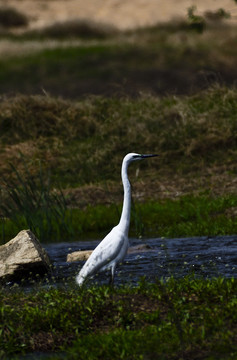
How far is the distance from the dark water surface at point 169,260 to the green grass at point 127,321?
3.75 ft

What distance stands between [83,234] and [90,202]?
2.18 m

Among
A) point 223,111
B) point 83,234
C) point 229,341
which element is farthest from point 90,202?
point 229,341

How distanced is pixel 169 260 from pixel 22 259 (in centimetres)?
235

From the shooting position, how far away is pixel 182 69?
50.2m

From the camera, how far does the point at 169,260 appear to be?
1317 centimetres

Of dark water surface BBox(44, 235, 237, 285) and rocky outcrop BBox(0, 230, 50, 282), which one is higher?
rocky outcrop BBox(0, 230, 50, 282)

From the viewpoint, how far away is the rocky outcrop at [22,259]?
12227 mm

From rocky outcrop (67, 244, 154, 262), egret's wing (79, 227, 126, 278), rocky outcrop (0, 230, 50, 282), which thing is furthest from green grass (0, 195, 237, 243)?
egret's wing (79, 227, 126, 278)

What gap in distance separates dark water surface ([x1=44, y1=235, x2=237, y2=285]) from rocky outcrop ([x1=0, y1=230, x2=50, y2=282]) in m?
0.35

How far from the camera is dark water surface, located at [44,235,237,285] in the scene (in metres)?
11.6

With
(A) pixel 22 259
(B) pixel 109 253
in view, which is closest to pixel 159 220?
(A) pixel 22 259

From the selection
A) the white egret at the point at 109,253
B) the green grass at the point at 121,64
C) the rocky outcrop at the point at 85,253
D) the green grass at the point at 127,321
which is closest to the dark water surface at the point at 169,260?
the rocky outcrop at the point at 85,253

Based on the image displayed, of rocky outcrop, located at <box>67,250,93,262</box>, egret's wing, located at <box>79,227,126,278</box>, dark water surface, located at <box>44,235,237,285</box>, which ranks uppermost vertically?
egret's wing, located at <box>79,227,126,278</box>

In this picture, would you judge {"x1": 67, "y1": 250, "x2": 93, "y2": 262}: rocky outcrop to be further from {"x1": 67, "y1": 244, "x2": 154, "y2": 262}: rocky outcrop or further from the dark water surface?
the dark water surface
